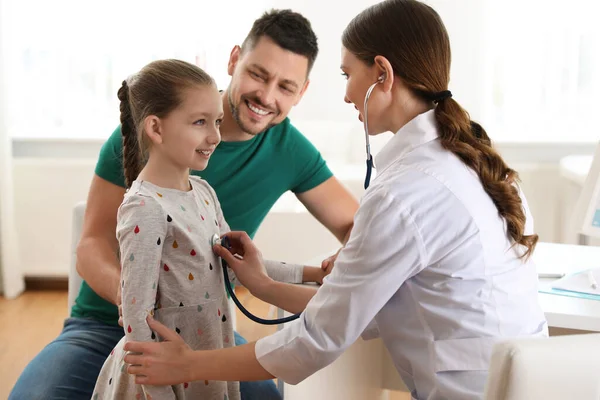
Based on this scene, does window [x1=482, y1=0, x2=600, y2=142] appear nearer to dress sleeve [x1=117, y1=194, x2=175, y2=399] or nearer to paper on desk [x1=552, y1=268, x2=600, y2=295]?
paper on desk [x1=552, y1=268, x2=600, y2=295]

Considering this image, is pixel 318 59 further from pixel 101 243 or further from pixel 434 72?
pixel 434 72

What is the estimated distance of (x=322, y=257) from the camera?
197cm

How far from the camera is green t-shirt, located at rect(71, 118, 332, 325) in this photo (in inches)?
77.9

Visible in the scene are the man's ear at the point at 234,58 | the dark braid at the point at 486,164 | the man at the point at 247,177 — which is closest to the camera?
the dark braid at the point at 486,164

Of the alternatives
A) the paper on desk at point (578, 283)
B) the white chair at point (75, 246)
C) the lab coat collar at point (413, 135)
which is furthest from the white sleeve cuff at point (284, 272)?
the paper on desk at point (578, 283)

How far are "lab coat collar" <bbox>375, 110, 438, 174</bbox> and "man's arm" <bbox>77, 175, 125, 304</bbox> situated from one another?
0.71 meters

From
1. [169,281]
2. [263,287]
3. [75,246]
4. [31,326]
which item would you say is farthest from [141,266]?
[31,326]

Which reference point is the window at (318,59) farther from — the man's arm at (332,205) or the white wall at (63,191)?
the man's arm at (332,205)

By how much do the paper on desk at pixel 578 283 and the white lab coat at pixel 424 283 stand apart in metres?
0.43

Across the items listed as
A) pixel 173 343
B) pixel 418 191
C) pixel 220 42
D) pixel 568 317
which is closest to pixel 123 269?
pixel 173 343

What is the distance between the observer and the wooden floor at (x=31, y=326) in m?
3.34

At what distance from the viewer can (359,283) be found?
1.26m

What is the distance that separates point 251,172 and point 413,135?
0.78 meters

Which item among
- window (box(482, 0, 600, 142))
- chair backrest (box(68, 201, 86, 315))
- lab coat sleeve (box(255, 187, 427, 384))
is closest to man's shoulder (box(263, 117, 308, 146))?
chair backrest (box(68, 201, 86, 315))
